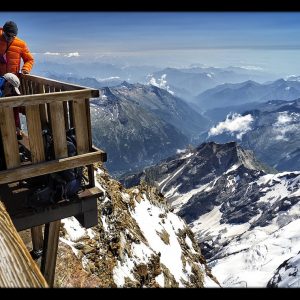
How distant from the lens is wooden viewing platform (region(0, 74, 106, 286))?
24.3 ft

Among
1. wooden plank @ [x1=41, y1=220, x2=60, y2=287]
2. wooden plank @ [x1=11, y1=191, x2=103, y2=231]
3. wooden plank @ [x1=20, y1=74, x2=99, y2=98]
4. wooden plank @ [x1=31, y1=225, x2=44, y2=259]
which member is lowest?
wooden plank @ [x1=31, y1=225, x2=44, y2=259]

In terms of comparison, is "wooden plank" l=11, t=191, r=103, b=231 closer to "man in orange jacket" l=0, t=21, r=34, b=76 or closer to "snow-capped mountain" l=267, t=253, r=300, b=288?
"man in orange jacket" l=0, t=21, r=34, b=76

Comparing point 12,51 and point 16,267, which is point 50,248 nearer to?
point 12,51

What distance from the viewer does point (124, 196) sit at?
32625mm

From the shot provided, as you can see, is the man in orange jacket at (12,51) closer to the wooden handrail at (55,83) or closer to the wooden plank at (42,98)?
the wooden handrail at (55,83)

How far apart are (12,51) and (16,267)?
8321mm

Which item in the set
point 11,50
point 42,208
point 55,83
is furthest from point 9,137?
point 11,50

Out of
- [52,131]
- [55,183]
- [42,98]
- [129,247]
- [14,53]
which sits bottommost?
[129,247]

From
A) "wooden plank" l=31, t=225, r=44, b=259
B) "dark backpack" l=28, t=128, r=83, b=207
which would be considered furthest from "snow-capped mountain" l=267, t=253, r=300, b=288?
"dark backpack" l=28, t=128, r=83, b=207

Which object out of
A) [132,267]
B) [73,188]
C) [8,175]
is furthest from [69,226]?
[8,175]

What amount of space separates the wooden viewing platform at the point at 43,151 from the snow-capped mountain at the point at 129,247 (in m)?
5.86

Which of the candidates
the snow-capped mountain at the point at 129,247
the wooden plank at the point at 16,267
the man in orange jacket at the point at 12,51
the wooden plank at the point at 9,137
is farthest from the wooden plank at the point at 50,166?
the snow-capped mountain at the point at 129,247

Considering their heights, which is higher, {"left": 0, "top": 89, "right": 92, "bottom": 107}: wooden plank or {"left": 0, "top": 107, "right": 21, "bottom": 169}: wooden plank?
{"left": 0, "top": 89, "right": 92, "bottom": 107}: wooden plank

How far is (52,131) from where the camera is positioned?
7.90 meters
